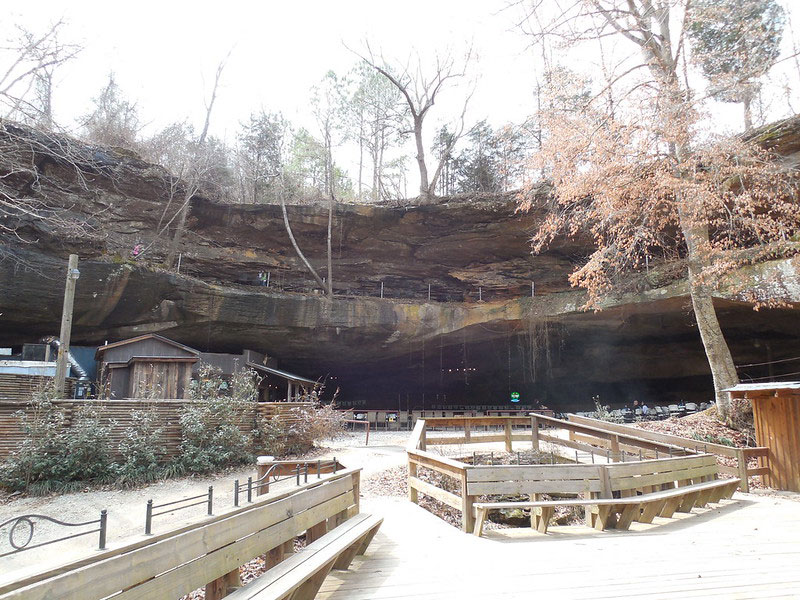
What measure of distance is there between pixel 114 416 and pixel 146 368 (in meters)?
3.47

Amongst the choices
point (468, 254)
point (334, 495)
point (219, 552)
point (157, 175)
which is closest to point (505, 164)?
point (468, 254)

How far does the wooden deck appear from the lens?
11.5 ft

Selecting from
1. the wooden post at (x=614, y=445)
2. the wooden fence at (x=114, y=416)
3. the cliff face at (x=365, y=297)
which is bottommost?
the wooden post at (x=614, y=445)

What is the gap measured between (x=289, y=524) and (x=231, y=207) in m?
21.6

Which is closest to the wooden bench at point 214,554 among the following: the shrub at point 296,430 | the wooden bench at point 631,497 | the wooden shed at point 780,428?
the wooden bench at point 631,497

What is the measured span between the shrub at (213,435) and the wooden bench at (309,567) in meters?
7.68

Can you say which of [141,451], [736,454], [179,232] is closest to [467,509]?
[736,454]

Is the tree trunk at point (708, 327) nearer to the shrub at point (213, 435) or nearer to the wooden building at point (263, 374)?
the shrub at point (213, 435)

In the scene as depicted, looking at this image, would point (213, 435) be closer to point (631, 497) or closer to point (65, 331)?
point (65, 331)

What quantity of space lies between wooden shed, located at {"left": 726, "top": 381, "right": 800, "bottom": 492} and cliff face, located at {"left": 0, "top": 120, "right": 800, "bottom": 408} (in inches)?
305

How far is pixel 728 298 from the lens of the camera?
16.5m

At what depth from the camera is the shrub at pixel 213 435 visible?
36.1ft

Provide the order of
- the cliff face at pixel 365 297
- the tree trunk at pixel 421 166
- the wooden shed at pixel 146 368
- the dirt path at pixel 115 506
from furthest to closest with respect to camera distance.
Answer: the tree trunk at pixel 421 166, the cliff face at pixel 365 297, the wooden shed at pixel 146 368, the dirt path at pixel 115 506

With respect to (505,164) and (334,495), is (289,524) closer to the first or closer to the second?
(334,495)
